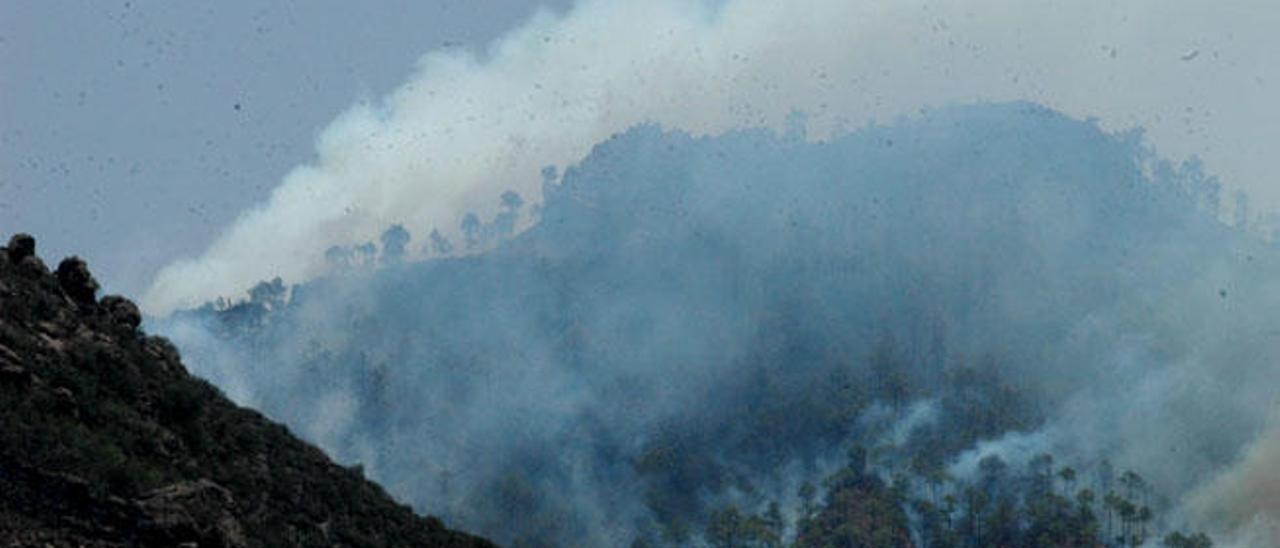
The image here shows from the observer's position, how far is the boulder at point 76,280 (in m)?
49.1

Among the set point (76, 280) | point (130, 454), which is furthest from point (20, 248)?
point (130, 454)

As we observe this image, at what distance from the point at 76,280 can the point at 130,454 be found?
51.5 ft

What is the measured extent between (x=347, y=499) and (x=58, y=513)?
1998cm

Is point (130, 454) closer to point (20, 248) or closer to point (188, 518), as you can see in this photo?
point (188, 518)

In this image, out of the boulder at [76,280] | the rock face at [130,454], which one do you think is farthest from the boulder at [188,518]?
the boulder at [76,280]

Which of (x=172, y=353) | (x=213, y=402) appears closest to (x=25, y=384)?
(x=213, y=402)

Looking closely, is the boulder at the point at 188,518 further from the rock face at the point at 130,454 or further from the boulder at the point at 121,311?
the boulder at the point at 121,311

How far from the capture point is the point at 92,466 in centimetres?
3212

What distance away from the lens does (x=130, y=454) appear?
35.9m

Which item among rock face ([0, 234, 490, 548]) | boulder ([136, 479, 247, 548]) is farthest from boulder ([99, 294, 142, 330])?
boulder ([136, 479, 247, 548])

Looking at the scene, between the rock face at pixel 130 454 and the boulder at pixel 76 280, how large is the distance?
5 centimetres

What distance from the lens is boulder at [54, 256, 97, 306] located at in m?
49.1

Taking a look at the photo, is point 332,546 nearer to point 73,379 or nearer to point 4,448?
point 73,379

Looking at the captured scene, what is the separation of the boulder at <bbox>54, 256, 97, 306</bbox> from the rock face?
0.05 meters
